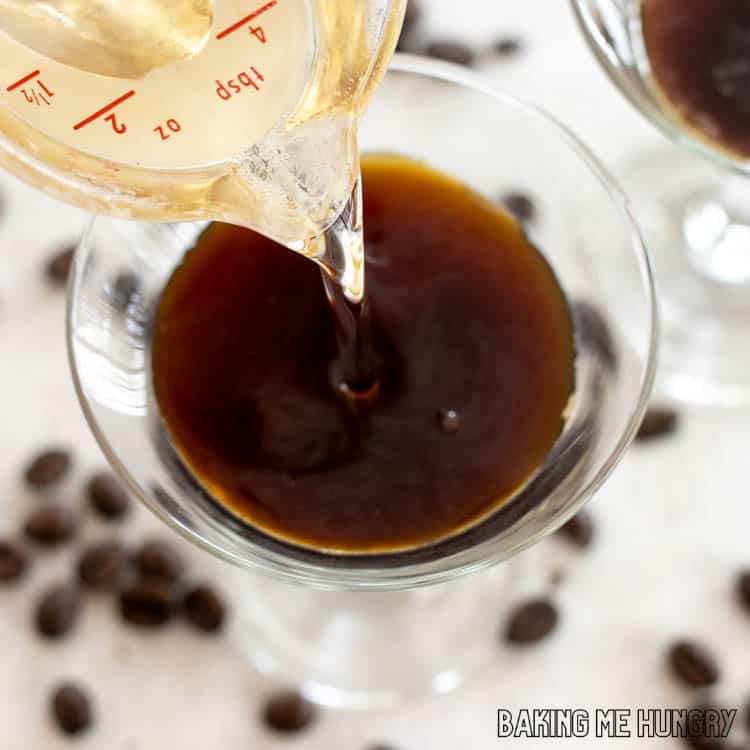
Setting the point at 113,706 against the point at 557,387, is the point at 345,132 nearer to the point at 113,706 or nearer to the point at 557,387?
the point at 557,387

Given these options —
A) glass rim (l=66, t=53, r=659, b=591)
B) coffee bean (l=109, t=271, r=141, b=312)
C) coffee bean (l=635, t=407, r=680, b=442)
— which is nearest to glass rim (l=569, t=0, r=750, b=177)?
glass rim (l=66, t=53, r=659, b=591)

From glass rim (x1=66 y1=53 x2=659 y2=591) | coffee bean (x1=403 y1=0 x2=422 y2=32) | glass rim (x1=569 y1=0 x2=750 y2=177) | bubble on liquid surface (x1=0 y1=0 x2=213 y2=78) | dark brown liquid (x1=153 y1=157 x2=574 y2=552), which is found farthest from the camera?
coffee bean (x1=403 y1=0 x2=422 y2=32)

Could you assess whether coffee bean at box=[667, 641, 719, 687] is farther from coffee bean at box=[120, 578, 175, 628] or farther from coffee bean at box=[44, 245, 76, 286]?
coffee bean at box=[44, 245, 76, 286]

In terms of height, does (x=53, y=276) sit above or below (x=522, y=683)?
above

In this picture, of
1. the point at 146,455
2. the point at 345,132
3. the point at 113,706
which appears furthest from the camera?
the point at 113,706

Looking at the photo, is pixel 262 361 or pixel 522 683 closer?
pixel 262 361

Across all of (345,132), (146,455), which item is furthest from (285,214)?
(146,455)

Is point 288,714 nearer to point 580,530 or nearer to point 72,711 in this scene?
point 72,711

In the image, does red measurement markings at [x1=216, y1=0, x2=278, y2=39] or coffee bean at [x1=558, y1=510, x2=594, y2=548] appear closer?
red measurement markings at [x1=216, y1=0, x2=278, y2=39]
